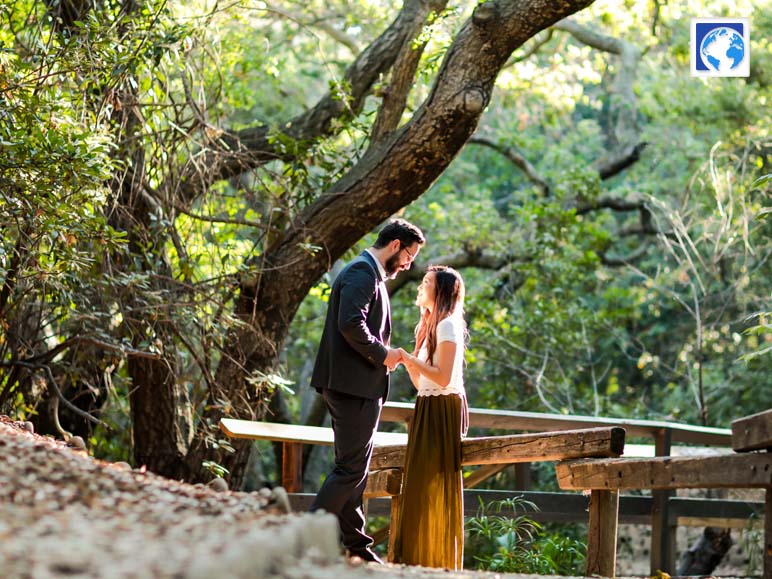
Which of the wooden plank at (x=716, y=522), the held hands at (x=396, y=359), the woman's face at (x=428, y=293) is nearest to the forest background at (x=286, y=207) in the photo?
the woman's face at (x=428, y=293)

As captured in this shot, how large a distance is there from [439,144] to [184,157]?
2024mm

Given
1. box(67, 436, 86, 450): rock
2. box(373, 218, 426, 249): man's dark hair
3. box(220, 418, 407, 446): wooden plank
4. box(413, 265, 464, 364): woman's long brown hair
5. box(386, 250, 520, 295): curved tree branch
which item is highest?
box(386, 250, 520, 295): curved tree branch

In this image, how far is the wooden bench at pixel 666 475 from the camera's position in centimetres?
356

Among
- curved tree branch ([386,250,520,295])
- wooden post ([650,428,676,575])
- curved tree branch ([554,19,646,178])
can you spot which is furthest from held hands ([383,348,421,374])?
curved tree branch ([554,19,646,178])

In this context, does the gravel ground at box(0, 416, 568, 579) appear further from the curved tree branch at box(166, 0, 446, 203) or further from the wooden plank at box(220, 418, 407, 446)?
the curved tree branch at box(166, 0, 446, 203)

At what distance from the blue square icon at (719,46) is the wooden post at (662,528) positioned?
4.19 metres

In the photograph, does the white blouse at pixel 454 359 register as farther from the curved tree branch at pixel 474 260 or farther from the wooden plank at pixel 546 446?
the curved tree branch at pixel 474 260

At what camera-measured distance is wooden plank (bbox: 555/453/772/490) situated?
360 cm

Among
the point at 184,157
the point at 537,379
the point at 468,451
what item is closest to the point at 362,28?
the point at 537,379

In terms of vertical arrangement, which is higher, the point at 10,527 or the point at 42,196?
the point at 42,196

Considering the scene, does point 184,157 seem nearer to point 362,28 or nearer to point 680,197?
point 362,28

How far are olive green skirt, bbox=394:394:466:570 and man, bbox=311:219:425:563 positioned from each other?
0.21m

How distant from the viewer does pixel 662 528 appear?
6.70 metres

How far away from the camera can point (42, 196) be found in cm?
523
